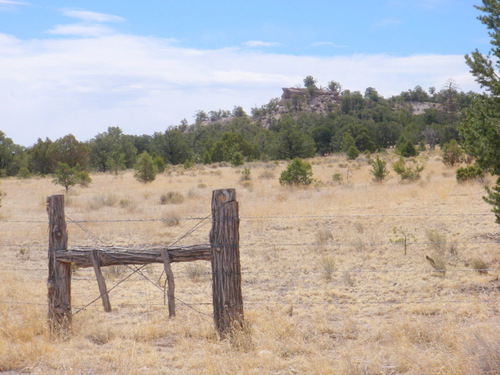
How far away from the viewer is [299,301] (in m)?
8.40

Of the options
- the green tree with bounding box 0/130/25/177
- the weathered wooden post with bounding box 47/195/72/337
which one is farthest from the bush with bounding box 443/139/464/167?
the green tree with bounding box 0/130/25/177

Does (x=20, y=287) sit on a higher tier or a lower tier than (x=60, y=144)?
lower

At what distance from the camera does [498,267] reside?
9617mm

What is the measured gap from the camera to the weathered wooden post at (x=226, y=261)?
19.8 ft

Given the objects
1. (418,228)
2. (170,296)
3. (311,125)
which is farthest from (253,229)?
(311,125)

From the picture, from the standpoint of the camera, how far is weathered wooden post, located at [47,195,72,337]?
643 cm

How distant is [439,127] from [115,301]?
5613 cm

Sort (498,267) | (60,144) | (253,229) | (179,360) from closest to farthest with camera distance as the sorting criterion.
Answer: (179,360), (498,267), (253,229), (60,144)

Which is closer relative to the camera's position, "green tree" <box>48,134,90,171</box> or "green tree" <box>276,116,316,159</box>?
"green tree" <box>48,134,90,171</box>

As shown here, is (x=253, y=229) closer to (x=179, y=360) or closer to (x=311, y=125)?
(x=179, y=360)

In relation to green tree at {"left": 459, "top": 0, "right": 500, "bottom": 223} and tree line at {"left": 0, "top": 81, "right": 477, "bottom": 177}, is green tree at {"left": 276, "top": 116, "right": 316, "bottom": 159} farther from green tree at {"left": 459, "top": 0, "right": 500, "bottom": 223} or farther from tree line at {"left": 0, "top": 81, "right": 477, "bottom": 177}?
green tree at {"left": 459, "top": 0, "right": 500, "bottom": 223}

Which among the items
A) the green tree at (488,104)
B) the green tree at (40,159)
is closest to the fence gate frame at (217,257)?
the green tree at (488,104)

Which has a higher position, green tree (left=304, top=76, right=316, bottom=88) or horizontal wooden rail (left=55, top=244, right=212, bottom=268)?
green tree (left=304, top=76, right=316, bottom=88)

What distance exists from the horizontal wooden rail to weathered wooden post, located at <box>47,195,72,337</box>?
0.35 feet
